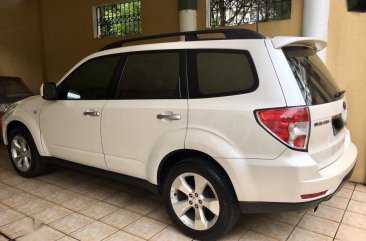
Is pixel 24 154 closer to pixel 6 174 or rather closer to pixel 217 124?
pixel 6 174

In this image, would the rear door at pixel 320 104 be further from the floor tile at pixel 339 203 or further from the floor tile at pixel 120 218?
the floor tile at pixel 120 218

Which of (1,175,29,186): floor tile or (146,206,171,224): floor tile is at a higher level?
(146,206,171,224): floor tile

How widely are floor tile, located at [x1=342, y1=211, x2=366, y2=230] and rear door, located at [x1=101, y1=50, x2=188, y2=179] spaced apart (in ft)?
6.20

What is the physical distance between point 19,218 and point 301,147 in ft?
9.58

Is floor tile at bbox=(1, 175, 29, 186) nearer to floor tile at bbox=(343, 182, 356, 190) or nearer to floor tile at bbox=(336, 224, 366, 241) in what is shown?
floor tile at bbox=(336, 224, 366, 241)

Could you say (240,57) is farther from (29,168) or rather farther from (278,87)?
(29,168)

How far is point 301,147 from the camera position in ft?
8.17

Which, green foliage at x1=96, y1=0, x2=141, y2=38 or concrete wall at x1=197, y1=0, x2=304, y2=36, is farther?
green foliage at x1=96, y1=0, x2=141, y2=38

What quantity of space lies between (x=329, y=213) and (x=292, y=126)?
63.6 inches

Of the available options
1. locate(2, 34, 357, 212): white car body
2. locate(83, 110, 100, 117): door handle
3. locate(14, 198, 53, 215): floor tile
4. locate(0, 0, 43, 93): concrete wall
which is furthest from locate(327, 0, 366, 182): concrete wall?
locate(0, 0, 43, 93): concrete wall

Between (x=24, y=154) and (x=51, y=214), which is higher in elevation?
(x=24, y=154)

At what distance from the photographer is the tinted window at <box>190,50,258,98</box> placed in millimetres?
2705

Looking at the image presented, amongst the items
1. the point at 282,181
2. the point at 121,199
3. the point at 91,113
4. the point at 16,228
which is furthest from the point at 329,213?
the point at 16,228

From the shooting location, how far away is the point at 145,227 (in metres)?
3.32
